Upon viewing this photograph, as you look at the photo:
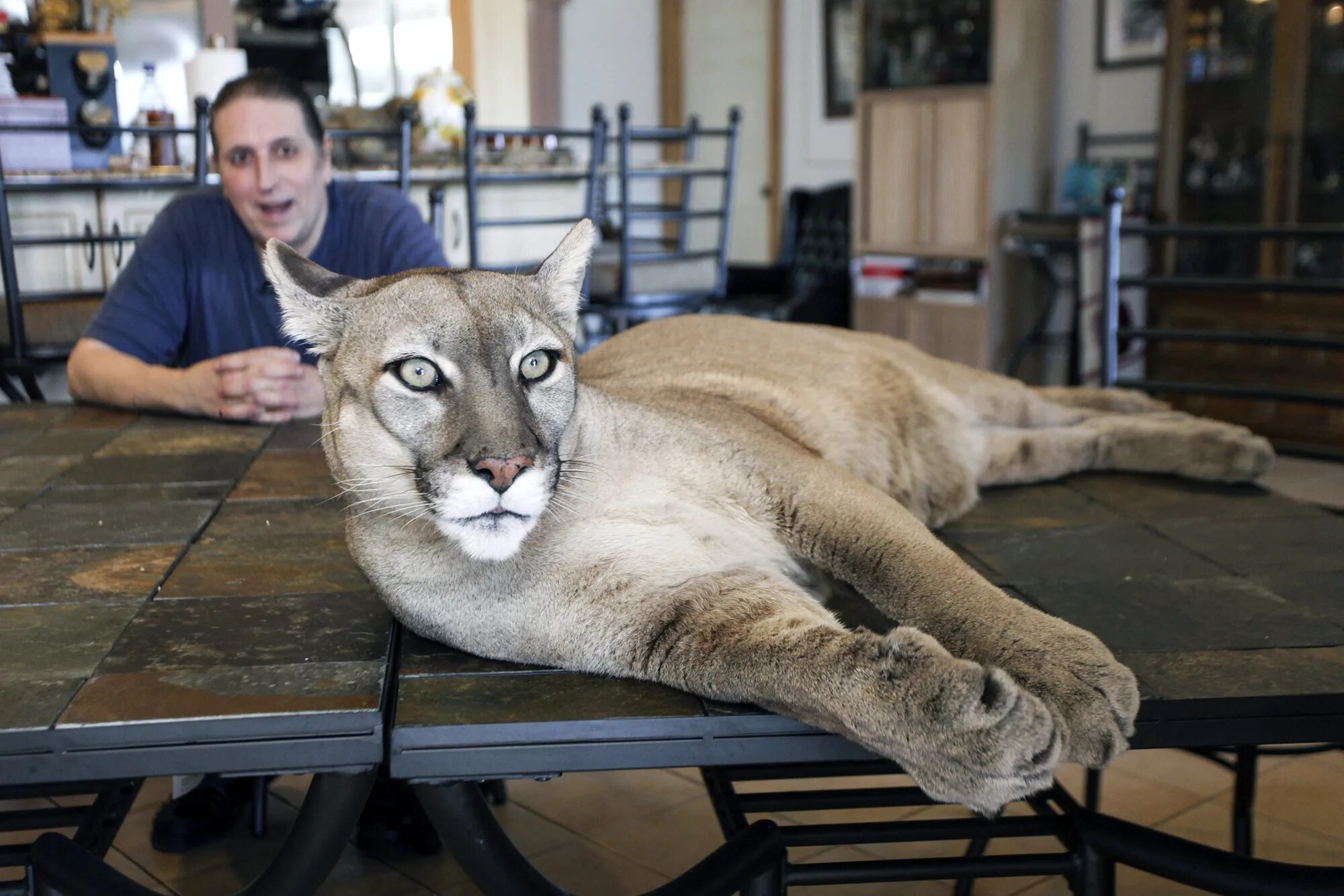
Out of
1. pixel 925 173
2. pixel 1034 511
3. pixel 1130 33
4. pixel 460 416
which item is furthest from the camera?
pixel 925 173

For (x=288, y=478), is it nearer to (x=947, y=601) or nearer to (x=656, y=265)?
(x=947, y=601)

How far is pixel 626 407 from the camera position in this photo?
4.81ft

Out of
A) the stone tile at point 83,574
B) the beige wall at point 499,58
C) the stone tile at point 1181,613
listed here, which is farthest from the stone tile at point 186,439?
the beige wall at point 499,58

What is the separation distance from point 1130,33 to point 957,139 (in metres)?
0.92

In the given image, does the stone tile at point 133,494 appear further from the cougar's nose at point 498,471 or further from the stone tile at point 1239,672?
the stone tile at point 1239,672

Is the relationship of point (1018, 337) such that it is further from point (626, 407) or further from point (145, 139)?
point (626, 407)

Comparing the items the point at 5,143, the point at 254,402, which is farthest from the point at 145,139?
the point at 254,402

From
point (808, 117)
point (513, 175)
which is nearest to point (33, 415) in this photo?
point (513, 175)

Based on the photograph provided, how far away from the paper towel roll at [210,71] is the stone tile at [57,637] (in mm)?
3408

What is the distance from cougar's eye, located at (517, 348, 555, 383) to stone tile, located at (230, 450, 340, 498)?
55 centimetres

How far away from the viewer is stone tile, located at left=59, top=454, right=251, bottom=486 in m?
1.90

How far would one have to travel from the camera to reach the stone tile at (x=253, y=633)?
3.94ft

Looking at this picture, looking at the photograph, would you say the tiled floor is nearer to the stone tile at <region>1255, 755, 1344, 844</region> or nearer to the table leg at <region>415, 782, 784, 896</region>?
the stone tile at <region>1255, 755, 1344, 844</region>

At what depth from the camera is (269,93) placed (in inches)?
103
